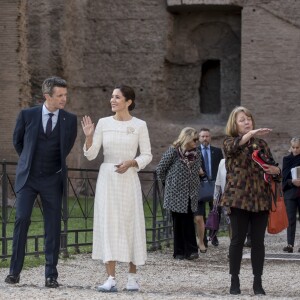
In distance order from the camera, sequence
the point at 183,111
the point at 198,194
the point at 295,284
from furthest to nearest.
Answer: the point at 183,111 < the point at 198,194 < the point at 295,284

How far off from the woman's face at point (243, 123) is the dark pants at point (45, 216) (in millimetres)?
1396

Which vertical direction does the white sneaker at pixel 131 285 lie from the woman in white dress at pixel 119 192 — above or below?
below

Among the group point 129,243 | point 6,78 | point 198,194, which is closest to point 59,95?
point 129,243

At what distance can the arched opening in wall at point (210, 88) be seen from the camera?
83.5 feet

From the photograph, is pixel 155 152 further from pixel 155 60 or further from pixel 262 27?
pixel 262 27

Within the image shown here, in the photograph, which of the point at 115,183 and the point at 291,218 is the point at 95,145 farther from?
the point at 291,218

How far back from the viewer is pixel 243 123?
765cm

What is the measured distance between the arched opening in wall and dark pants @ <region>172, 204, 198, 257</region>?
14.3 meters

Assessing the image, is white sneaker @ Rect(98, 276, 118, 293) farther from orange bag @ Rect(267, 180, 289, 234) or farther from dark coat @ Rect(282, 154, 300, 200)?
dark coat @ Rect(282, 154, 300, 200)

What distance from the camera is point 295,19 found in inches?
932

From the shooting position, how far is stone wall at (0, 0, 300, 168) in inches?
931

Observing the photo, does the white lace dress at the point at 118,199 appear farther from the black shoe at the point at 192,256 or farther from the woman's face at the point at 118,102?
the black shoe at the point at 192,256

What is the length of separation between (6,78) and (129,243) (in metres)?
13.3

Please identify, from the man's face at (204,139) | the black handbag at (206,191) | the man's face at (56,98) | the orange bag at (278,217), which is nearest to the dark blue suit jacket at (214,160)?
the man's face at (204,139)
